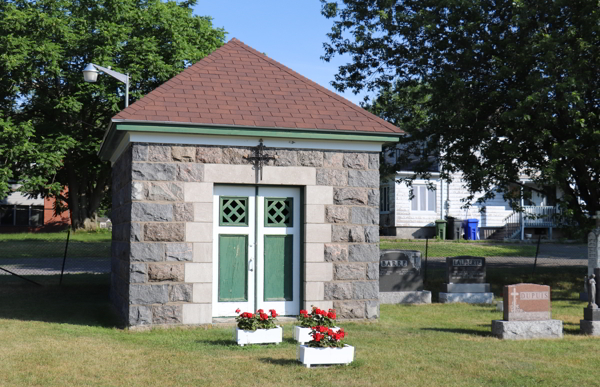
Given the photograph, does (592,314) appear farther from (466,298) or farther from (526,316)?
(466,298)

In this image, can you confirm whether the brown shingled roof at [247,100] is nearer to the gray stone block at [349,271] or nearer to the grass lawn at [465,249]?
the gray stone block at [349,271]

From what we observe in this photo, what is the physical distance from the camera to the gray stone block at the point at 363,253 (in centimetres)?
1150

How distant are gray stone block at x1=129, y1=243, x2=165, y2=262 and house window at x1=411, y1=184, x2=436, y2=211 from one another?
26.3 m

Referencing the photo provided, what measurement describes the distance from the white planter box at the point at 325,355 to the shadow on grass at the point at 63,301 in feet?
14.0

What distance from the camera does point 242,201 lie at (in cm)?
1125

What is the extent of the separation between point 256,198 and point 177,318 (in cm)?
234

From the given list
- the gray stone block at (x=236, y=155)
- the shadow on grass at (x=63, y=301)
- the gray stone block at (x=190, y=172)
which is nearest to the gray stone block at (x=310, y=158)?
the gray stone block at (x=236, y=155)

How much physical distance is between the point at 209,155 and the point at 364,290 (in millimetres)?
3509

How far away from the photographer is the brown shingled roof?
1083 cm

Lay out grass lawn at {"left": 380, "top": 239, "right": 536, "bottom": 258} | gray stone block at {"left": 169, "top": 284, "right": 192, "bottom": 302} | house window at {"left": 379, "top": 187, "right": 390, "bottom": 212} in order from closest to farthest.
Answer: gray stone block at {"left": 169, "top": 284, "right": 192, "bottom": 302}
grass lawn at {"left": 380, "top": 239, "right": 536, "bottom": 258}
house window at {"left": 379, "top": 187, "right": 390, "bottom": 212}

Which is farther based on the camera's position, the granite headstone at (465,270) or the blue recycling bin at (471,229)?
the blue recycling bin at (471,229)

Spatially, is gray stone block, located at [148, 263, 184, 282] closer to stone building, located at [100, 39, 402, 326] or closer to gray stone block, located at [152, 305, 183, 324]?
stone building, located at [100, 39, 402, 326]

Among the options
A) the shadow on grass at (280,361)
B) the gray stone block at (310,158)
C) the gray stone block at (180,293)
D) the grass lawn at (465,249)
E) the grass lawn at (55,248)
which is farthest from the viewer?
the grass lawn at (465,249)

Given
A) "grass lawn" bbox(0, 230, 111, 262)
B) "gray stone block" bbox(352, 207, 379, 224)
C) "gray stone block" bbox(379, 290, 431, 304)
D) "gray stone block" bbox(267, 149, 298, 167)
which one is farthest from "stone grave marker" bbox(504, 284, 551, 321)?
"grass lawn" bbox(0, 230, 111, 262)
